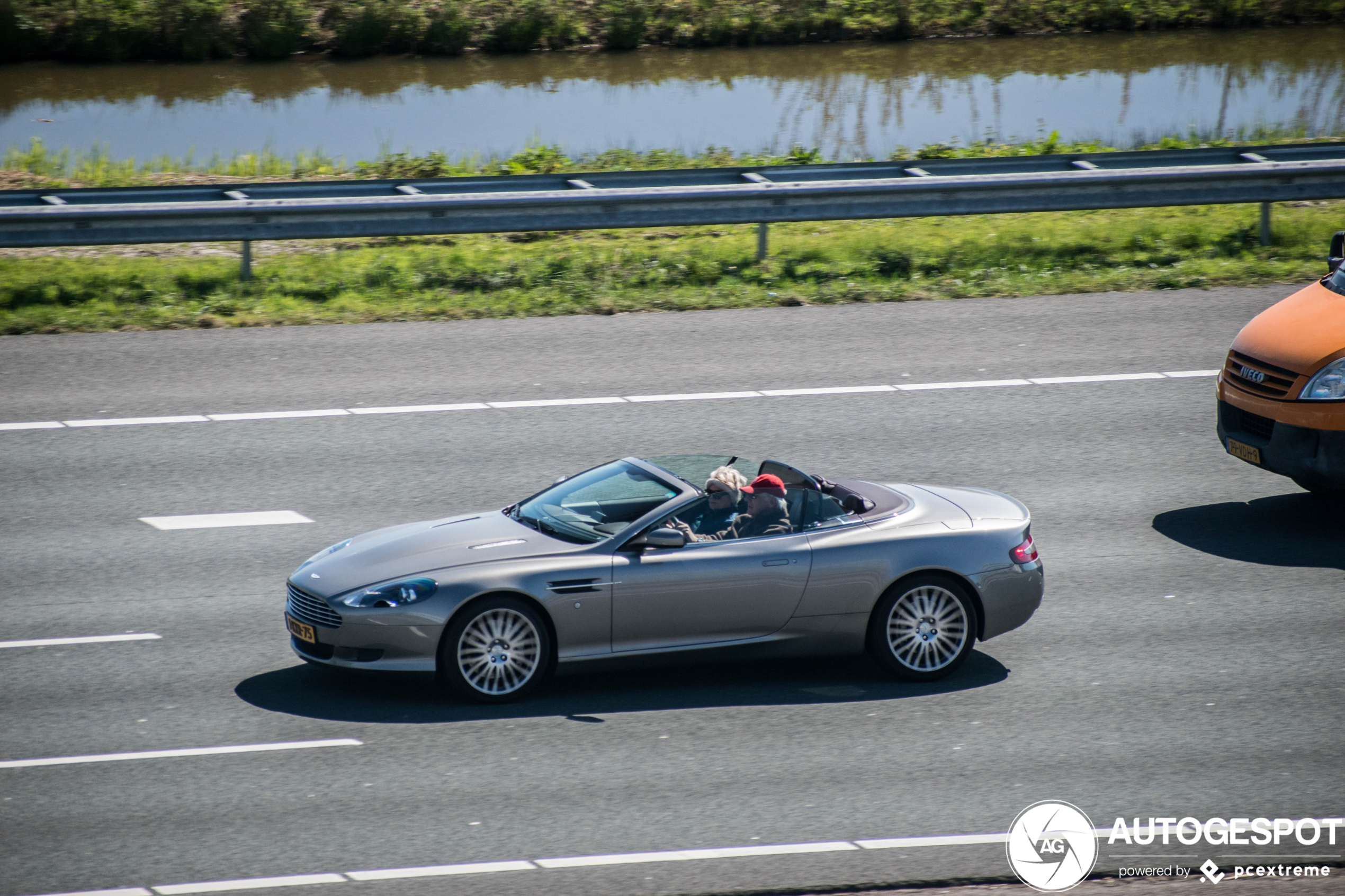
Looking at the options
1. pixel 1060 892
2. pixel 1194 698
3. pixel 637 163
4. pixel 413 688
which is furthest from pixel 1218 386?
pixel 637 163

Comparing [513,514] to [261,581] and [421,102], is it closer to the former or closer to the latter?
[261,581]

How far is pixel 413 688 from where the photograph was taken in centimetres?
863

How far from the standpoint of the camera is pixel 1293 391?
34.0 ft

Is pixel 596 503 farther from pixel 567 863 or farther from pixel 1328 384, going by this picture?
pixel 1328 384

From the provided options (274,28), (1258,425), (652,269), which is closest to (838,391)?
(1258,425)

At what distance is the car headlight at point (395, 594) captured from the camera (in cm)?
816

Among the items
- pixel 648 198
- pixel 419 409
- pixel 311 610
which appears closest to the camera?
pixel 311 610

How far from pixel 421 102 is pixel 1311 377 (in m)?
21.3

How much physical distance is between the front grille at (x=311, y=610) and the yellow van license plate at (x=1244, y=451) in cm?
667

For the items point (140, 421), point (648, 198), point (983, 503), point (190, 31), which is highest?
point (190, 31)

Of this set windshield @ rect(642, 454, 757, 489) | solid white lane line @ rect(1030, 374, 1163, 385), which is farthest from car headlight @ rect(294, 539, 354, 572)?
solid white lane line @ rect(1030, 374, 1163, 385)

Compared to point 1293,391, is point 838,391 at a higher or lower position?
lower
